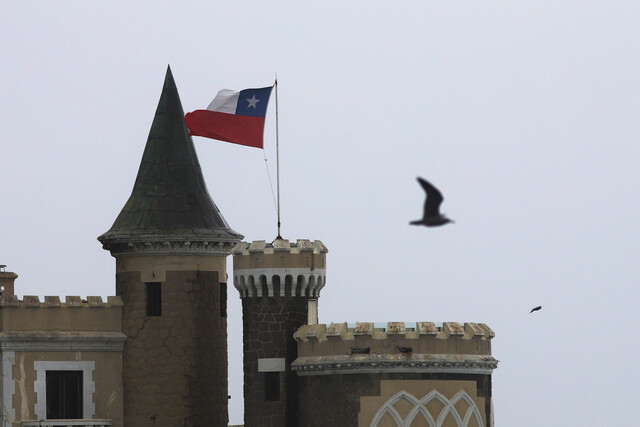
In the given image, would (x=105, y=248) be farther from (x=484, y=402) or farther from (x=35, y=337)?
(x=484, y=402)

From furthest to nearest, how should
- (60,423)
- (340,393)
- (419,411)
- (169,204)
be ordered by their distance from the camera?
(169,204) → (60,423) → (340,393) → (419,411)

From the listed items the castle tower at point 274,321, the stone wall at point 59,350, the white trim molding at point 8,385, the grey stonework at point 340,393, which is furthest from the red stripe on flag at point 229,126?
the white trim molding at point 8,385

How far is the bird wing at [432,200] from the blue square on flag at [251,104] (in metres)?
28.5

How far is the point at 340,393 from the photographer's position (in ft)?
169

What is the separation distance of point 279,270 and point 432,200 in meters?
25.0

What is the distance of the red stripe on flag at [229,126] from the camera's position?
56.0 metres

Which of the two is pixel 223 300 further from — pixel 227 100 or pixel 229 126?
pixel 227 100

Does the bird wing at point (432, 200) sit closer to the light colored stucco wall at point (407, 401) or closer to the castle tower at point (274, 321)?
the light colored stucco wall at point (407, 401)

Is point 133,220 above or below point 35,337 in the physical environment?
above

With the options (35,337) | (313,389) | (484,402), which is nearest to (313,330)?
(313,389)

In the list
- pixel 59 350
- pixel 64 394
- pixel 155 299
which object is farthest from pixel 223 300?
pixel 64 394

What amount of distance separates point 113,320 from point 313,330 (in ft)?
23.5

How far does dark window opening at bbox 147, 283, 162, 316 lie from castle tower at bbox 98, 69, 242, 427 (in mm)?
32

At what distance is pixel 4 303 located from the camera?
54406 millimetres
